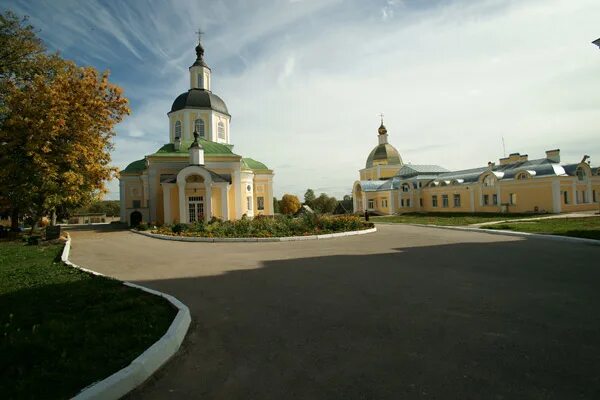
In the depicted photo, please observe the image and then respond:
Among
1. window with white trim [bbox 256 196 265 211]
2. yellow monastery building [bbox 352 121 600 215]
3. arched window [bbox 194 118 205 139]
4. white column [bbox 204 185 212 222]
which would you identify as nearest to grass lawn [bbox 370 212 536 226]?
yellow monastery building [bbox 352 121 600 215]

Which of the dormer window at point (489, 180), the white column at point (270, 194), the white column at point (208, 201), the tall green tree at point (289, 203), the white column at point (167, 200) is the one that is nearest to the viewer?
the white column at point (208, 201)

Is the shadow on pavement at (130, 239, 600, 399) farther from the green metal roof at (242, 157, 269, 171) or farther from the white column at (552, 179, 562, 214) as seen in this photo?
the green metal roof at (242, 157, 269, 171)

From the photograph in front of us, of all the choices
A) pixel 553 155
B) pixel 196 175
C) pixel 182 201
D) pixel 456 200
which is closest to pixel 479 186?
pixel 456 200

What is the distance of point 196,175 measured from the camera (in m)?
28.0

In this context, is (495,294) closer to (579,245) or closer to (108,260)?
(579,245)

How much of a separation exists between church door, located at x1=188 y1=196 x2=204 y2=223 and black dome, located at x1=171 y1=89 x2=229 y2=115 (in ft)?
36.4

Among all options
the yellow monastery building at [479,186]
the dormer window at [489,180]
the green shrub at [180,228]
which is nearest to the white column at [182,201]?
the green shrub at [180,228]

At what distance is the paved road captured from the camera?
3.18 meters

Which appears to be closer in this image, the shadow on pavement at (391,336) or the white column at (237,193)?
the shadow on pavement at (391,336)

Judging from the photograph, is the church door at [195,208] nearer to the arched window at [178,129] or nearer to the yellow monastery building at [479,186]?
the arched window at [178,129]

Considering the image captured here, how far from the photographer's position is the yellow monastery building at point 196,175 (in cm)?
2786

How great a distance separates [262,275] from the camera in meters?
8.43

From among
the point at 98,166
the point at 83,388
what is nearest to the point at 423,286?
the point at 83,388

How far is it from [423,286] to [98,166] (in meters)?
18.8
